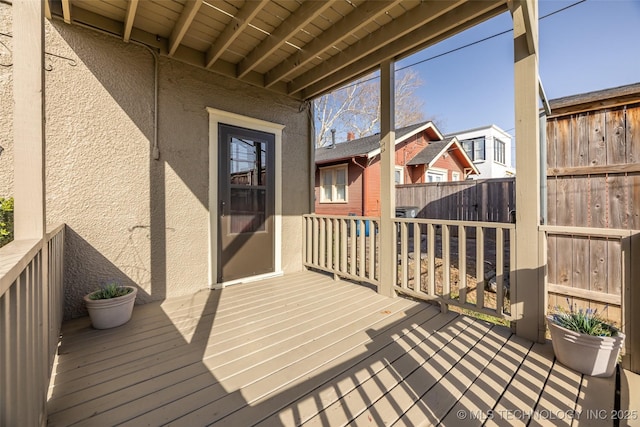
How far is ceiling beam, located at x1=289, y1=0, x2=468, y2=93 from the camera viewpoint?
2.33 meters

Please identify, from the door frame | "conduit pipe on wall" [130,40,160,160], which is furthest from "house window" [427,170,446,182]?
"conduit pipe on wall" [130,40,160,160]

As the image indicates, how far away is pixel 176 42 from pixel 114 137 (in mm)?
1115

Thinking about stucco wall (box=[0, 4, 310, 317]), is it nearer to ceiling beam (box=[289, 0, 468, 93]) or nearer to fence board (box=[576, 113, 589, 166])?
ceiling beam (box=[289, 0, 468, 93])

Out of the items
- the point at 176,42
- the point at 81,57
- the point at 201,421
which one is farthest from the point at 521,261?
the point at 81,57

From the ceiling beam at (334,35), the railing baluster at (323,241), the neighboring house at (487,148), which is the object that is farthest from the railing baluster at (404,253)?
the neighboring house at (487,148)

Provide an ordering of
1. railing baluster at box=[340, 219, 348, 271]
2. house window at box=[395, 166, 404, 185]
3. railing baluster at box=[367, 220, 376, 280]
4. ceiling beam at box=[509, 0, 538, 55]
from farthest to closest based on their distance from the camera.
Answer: house window at box=[395, 166, 404, 185], railing baluster at box=[340, 219, 348, 271], railing baluster at box=[367, 220, 376, 280], ceiling beam at box=[509, 0, 538, 55]

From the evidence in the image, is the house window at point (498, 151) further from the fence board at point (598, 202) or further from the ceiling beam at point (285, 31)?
the ceiling beam at point (285, 31)

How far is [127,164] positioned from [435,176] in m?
11.7

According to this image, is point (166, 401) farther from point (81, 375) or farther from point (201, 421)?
point (81, 375)

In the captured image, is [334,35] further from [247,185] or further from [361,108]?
[361,108]

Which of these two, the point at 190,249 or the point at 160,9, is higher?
the point at 160,9

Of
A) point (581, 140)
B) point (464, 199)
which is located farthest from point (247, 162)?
point (464, 199)

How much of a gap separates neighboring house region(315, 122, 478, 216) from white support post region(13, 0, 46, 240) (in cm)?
848

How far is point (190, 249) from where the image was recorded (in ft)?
10.4
